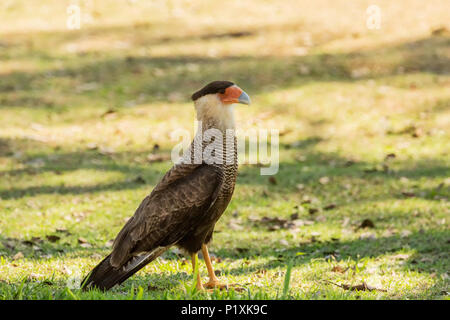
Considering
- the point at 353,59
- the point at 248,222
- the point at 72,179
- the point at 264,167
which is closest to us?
the point at 248,222

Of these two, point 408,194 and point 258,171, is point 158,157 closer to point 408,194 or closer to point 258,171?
point 258,171

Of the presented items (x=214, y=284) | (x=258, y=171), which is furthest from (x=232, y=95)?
(x=258, y=171)

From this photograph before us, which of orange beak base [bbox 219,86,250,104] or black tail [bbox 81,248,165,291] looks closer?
black tail [bbox 81,248,165,291]

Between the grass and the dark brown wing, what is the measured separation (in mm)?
453

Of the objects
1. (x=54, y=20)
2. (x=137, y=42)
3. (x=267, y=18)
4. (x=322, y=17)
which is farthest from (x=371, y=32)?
(x=54, y=20)

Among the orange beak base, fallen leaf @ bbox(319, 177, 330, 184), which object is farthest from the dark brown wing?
fallen leaf @ bbox(319, 177, 330, 184)

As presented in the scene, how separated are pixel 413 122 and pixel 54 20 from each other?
365 inches

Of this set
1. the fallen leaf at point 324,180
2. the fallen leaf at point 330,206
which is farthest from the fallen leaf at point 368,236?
the fallen leaf at point 324,180

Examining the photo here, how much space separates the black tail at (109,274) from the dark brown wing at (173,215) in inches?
1.9

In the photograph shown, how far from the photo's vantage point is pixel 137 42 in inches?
609

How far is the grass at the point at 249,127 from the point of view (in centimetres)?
654

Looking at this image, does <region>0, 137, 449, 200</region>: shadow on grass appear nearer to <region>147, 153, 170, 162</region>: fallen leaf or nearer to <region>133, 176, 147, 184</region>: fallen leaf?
<region>133, 176, 147, 184</region>: fallen leaf

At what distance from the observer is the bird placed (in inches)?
208

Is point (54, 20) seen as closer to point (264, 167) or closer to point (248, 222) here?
point (264, 167)
